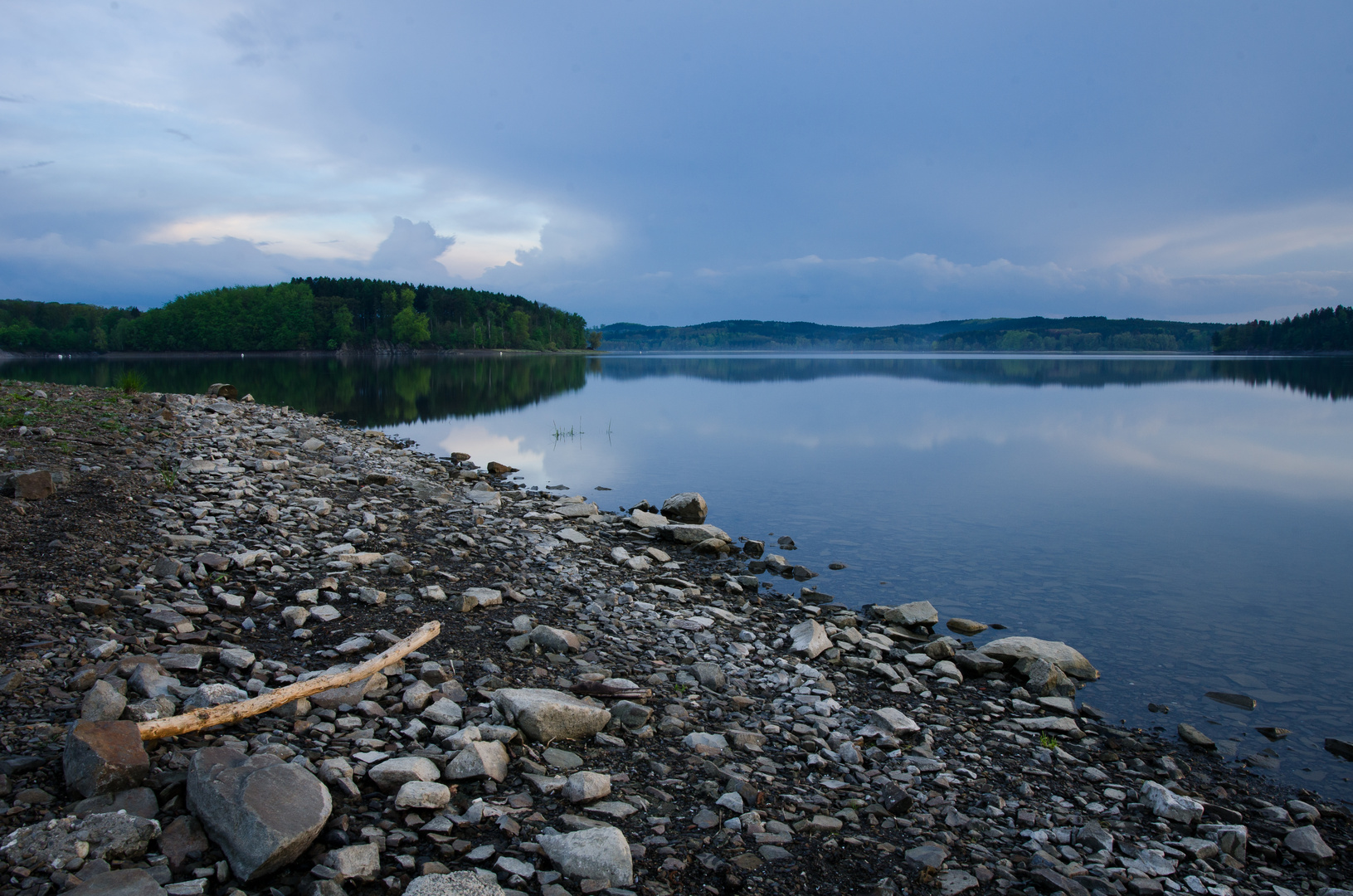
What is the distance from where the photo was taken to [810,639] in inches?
324

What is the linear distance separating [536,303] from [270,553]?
597 ft

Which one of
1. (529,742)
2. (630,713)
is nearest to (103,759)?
(529,742)

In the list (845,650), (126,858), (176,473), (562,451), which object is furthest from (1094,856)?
Answer: (562,451)

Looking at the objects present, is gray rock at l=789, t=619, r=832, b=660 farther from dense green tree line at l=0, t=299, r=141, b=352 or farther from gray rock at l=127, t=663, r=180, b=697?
dense green tree line at l=0, t=299, r=141, b=352

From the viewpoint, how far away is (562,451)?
83.9 ft

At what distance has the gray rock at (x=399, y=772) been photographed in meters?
4.43

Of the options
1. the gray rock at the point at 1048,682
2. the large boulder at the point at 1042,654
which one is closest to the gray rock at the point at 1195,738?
the gray rock at the point at 1048,682

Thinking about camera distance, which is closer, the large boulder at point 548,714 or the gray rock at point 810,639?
the large boulder at point 548,714

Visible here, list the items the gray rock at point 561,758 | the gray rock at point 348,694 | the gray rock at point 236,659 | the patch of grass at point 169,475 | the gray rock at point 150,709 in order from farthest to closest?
the patch of grass at point 169,475
the gray rock at point 236,659
the gray rock at point 348,694
the gray rock at point 561,758
the gray rock at point 150,709

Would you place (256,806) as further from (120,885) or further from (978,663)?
(978,663)

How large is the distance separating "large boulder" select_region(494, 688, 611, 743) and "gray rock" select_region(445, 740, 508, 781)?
47 cm

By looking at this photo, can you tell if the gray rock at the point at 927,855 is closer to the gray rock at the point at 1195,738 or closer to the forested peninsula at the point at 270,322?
the gray rock at the point at 1195,738

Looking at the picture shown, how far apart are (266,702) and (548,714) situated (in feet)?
6.45

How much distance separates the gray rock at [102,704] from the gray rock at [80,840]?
3.44 ft
